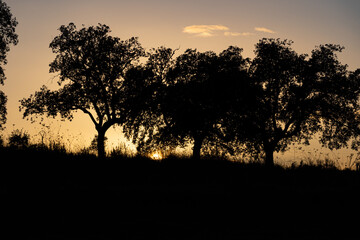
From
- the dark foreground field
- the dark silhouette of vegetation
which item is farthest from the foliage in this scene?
the dark silhouette of vegetation

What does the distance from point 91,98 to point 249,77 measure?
586 inches

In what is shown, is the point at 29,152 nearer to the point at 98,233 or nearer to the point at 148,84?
the point at 98,233

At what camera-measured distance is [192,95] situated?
30797mm

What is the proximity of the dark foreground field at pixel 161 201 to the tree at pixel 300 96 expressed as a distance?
64.2 feet

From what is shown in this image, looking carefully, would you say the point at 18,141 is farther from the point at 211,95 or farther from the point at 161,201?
the point at 211,95

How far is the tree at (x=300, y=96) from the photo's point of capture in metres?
30.5

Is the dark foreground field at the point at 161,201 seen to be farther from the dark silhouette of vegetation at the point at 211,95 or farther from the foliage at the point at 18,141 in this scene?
the dark silhouette of vegetation at the point at 211,95

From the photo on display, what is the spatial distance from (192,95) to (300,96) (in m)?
9.79

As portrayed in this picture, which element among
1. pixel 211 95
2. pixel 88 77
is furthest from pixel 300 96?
pixel 88 77

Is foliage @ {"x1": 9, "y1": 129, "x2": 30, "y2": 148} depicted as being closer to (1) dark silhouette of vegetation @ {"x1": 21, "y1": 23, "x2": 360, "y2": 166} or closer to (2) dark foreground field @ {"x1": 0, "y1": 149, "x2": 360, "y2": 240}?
(2) dark foreground field @ {"x1": 0, "y1": 149, "x2": 360, "y2": 240}

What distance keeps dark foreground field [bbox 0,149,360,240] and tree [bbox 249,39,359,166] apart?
64.2ft

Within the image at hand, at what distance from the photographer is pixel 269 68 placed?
3123 cm

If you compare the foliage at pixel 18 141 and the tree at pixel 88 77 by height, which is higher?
the tree at pixel 88 77

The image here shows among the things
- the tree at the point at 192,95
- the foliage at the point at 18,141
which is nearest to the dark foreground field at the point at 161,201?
the foliage at the point at 18,141
